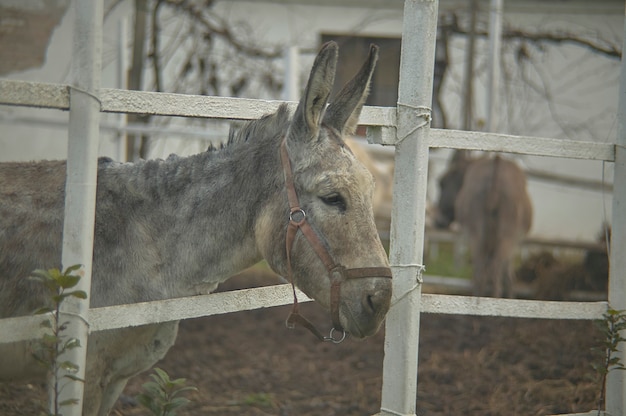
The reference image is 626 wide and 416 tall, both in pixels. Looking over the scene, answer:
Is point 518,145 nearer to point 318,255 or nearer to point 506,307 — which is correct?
point 506,307

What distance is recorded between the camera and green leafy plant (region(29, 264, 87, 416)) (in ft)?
6.81

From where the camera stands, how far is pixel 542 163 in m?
12.4

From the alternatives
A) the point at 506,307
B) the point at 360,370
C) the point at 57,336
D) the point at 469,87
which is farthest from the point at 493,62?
the point at 57,336

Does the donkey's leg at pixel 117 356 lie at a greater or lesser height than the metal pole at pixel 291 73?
lesser

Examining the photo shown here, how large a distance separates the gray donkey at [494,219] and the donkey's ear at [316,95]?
511 centimetres

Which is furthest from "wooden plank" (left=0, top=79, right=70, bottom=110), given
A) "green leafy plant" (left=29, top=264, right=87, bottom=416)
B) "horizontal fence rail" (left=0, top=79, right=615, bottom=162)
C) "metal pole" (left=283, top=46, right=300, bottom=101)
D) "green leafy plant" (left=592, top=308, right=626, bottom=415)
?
"metal pole" (left=283, top=46, right=300, bottom=101)

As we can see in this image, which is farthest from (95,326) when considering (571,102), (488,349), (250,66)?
(571,102)

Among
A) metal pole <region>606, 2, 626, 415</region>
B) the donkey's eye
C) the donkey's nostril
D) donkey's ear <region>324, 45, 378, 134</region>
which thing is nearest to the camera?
the donkey's nostril

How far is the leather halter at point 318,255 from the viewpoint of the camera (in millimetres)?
2521

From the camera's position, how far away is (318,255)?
2.59 m

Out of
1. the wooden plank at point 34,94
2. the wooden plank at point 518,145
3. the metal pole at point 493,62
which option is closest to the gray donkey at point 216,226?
the wooden plank at point 518,145

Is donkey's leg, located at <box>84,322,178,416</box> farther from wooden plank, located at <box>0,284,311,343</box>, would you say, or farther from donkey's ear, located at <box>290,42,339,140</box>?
donkey's ear, located at <box>290,42,339,140</box>

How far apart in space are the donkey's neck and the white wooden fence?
0.20 meters

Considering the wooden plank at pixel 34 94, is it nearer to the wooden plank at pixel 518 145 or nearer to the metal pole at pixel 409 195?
the metal pole at pixel 409 195
